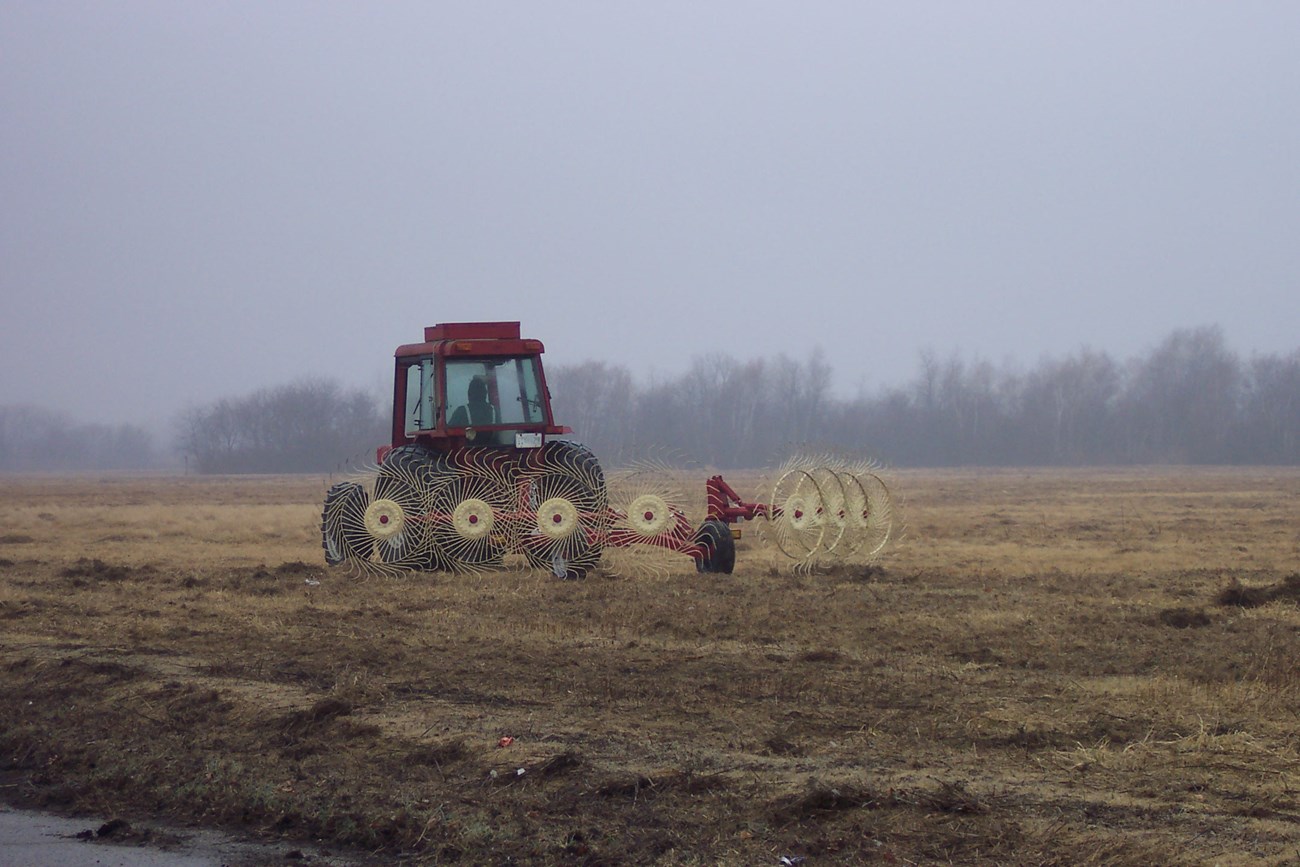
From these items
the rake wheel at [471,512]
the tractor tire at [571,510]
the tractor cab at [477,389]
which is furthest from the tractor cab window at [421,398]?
the tractor tire at [571,510]

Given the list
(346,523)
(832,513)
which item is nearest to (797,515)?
(832,513)

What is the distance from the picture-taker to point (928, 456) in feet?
314

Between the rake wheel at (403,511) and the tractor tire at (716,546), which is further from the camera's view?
the tractor tire at (716,546)

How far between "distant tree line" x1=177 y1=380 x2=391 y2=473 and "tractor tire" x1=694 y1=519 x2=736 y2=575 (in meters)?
65.3

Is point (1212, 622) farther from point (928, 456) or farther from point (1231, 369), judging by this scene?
point (1231, 369)

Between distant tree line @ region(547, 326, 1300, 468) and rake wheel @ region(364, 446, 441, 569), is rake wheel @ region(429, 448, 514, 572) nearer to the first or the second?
rake wheel @ region(364, 446, 441, 569)

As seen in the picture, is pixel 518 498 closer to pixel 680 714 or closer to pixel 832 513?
pixel 832 513

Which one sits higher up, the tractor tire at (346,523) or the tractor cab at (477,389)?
the tractor cab at (477,389)

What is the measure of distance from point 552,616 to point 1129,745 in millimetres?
5943

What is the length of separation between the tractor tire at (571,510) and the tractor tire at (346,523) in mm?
2103

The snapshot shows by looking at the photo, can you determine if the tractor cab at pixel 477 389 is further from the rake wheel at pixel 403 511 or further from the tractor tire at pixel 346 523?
the tractor tire at pixel 346 523

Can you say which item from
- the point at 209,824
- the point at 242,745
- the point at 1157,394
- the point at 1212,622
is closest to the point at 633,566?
the point at 1212,622

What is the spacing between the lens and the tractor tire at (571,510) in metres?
14.3

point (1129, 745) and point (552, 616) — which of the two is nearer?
point (1129, 745)
